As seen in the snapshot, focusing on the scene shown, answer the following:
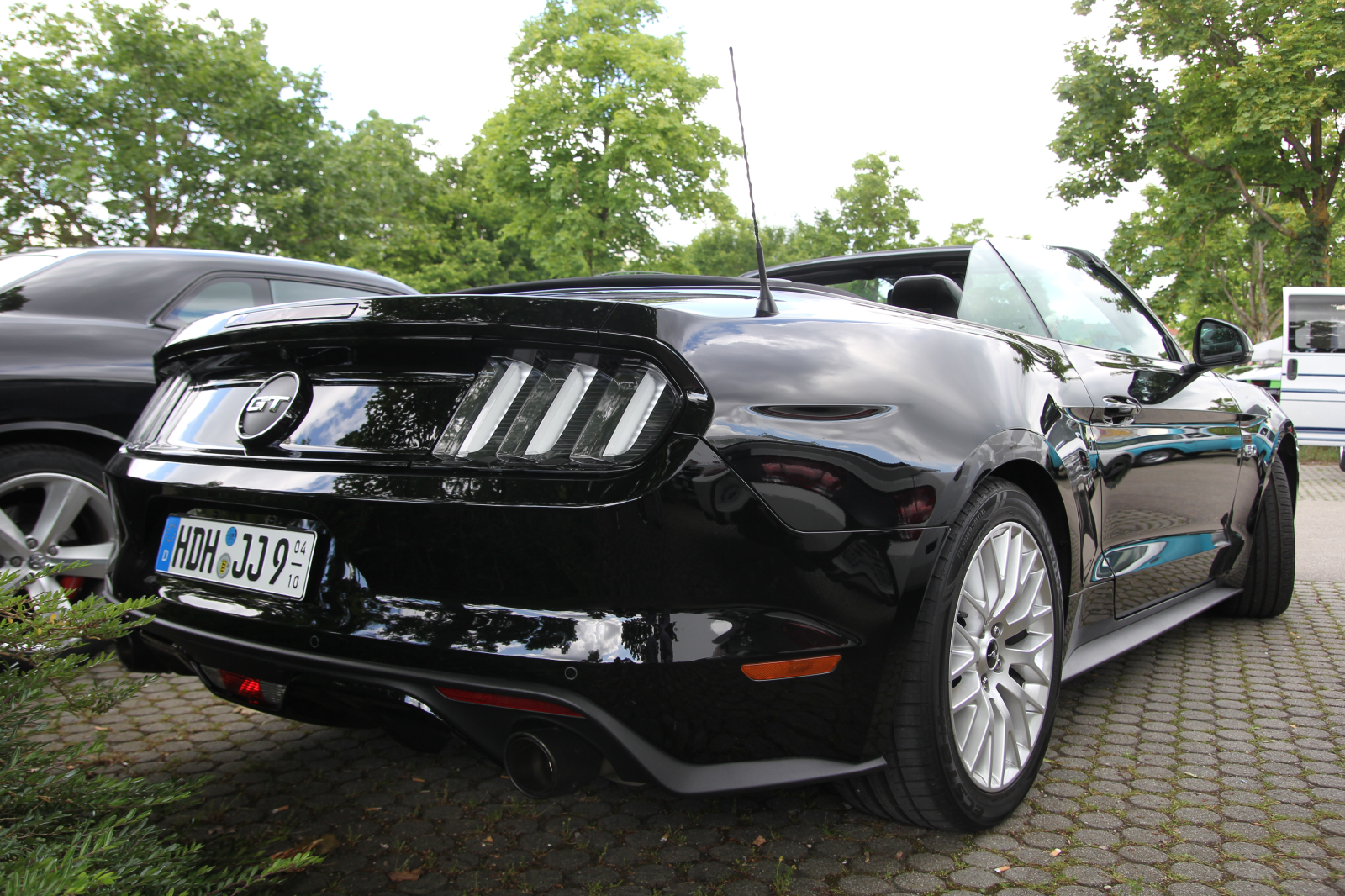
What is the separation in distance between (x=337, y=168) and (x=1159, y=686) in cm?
2150

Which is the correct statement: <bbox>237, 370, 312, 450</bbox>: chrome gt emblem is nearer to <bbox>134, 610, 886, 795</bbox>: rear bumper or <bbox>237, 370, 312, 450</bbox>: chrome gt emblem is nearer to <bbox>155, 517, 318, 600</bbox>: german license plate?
<bbox>155, 517, 318, 600</bbox>: german license plate

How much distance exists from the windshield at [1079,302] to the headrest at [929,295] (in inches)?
19.5

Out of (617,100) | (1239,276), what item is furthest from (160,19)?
(1239,276)

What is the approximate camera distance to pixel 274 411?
2219 millimetres

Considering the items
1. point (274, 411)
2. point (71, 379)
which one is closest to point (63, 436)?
point (71, 379)

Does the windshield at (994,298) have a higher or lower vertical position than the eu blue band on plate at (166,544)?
higher

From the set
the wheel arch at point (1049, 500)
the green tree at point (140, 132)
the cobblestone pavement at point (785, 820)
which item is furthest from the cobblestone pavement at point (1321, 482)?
the green tree at point (140, 132)

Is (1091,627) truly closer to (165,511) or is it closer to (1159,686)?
(1159,686)

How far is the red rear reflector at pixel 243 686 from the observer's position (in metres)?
2.15

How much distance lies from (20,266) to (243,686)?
9.49 ft

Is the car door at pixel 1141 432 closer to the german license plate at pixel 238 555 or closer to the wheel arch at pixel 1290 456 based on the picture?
the wheel arch at pixel 1290 456

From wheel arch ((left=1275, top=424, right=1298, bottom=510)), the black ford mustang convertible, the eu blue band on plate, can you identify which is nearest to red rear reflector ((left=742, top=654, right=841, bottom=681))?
the black ford mustang convertible

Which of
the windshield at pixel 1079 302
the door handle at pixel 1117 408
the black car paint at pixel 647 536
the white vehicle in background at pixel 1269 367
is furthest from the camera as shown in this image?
the white vehicle in background at pixel 1269 367

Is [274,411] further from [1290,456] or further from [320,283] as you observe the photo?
[1290,456]
